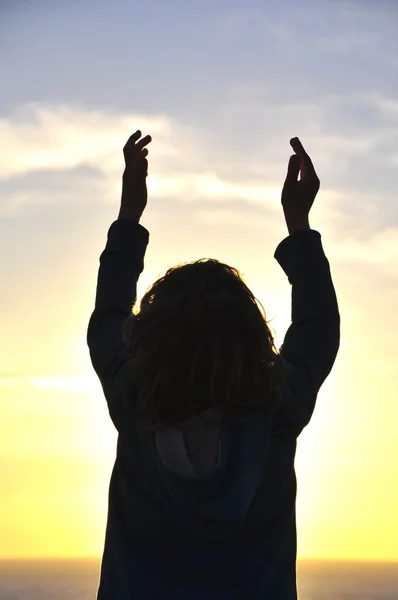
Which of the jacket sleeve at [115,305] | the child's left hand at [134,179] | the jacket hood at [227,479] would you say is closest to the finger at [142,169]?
the child's left hand at [134,179]

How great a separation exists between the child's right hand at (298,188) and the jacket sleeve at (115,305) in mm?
506

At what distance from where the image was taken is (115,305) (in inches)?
121

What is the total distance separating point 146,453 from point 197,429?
0.21m

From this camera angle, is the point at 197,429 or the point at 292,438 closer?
the point at 197,429

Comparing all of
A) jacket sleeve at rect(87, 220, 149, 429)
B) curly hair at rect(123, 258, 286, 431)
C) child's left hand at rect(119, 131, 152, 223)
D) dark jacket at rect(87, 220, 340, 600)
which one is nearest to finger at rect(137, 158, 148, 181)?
child's left hand at rect(119, 131, 152, 223)

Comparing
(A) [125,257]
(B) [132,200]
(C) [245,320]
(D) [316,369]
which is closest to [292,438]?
(D) [316,369]

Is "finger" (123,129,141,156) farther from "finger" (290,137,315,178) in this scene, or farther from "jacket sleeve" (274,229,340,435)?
"jacket sleeve" (274,229,340,435)

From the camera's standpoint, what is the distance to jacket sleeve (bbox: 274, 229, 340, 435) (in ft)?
9.23

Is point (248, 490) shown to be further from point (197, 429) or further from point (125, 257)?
point (125, 257)

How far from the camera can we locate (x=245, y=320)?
8.60ft

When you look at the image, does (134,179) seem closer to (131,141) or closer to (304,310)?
(131,141)

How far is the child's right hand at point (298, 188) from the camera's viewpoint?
11.0 feet

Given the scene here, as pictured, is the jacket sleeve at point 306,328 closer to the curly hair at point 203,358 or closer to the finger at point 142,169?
the curly hair at point 203,358

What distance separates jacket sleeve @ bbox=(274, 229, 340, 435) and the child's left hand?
524mm
